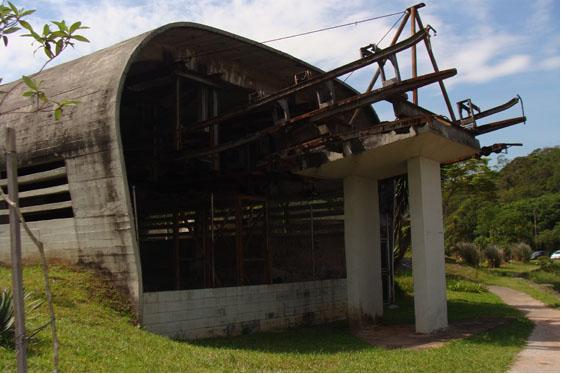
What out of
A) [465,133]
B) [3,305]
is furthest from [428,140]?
[3,305]

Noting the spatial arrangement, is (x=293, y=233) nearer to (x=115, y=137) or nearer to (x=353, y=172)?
(x=353, y=172)

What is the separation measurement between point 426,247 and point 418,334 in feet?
6.46

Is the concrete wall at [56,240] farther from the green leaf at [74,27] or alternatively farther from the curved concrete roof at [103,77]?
the green leaf at [74,27]

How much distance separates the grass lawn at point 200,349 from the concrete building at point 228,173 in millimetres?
630

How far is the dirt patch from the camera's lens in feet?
39.3

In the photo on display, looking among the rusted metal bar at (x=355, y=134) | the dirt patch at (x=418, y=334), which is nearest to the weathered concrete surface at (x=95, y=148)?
the rusted metal bar at (x=355, y=134)

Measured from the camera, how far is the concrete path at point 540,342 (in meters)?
9.04

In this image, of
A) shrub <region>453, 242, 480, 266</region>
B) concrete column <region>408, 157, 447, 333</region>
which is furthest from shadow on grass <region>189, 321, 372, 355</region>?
shrub <region>453, 242, 480, 266</region>

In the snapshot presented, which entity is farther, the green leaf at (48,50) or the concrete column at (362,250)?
the concrete column at (362,250)

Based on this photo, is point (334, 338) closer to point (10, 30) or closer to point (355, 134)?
point (355, 134)

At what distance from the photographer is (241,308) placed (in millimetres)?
13453

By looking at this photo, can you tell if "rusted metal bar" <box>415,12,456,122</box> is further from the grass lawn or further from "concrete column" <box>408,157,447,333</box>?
the grass lawn

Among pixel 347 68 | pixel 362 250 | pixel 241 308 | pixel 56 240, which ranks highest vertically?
pixel 347 68

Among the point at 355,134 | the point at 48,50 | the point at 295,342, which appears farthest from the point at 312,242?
the point at 48,50
